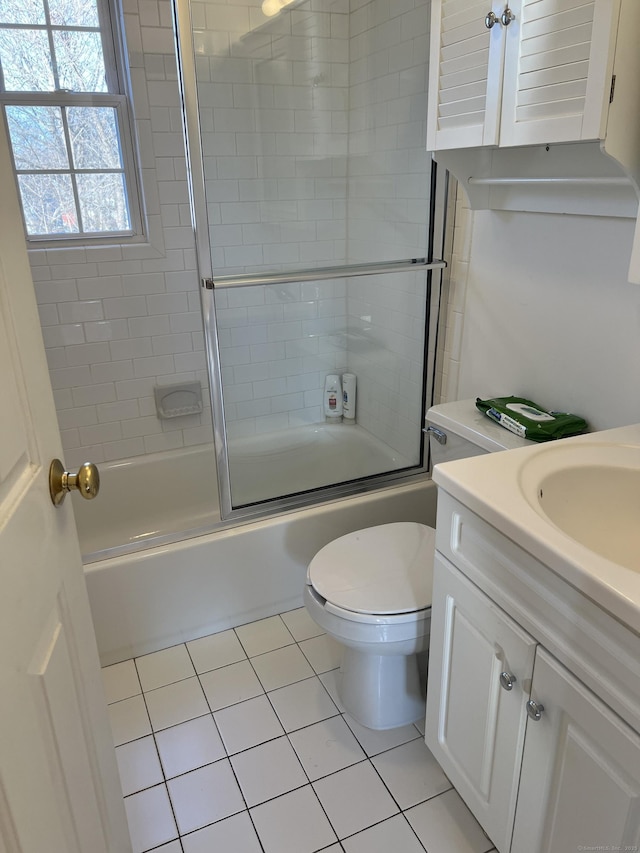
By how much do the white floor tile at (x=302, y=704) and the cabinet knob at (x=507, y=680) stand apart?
79 cm

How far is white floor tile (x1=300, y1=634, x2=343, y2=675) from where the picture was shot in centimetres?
192

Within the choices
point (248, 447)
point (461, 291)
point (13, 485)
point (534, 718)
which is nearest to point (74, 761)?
point (13, 485)

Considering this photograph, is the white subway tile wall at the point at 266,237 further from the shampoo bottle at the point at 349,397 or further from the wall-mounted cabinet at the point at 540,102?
the wall-mounted cabinet at the point at 540,102

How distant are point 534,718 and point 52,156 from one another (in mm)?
2387

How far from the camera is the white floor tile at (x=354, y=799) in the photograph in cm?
144

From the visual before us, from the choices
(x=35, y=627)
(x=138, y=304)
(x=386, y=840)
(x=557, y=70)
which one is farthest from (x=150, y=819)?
(x=557, y=70)

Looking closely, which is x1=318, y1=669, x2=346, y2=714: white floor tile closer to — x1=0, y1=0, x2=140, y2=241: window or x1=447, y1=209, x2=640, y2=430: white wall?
x1=447, y1=209, x2=640, y2=430: white wall

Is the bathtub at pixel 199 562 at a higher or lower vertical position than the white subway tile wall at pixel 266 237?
lower

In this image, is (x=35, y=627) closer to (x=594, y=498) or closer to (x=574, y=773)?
(x=574, y=773)

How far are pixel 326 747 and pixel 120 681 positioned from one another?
0.68 meters

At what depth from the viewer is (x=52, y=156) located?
228 centimetres

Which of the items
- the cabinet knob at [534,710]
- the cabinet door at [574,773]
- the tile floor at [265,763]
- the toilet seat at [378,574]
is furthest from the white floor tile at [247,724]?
the cabinet knob at [534,710]

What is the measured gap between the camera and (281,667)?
1918mm

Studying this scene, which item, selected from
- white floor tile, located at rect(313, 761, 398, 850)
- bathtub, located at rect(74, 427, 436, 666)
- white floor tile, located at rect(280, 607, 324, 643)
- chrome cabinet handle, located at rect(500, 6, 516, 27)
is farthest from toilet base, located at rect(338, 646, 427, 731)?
chrome cabinet handle, located at rect(500, 6, 516, 27)
